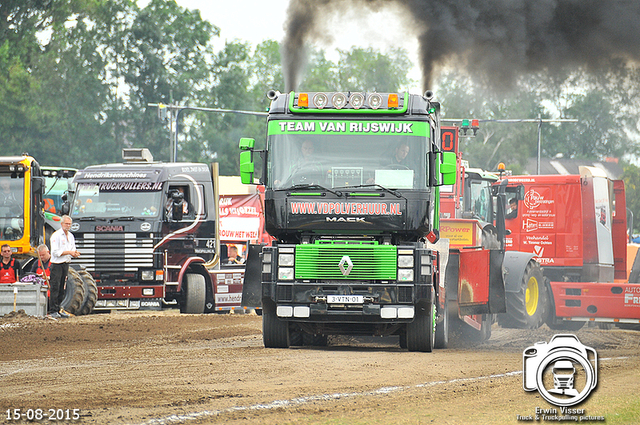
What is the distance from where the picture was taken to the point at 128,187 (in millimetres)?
20750

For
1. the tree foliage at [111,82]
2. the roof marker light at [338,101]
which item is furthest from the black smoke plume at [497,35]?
the tree foliage at [111,82]

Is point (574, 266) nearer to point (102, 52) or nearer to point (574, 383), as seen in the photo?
point (574, 383)

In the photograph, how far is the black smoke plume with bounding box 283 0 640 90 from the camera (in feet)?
66.0

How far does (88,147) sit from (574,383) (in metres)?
57.0

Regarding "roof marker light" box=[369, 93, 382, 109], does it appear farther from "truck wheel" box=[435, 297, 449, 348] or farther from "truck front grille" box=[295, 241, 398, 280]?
"truck wheel" box=[435, 297, 449, 348]

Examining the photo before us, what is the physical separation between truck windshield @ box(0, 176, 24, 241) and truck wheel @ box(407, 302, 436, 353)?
35.4ft

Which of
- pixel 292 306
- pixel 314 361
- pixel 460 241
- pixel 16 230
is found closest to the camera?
pixel 314 361

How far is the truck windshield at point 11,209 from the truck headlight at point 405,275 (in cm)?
1103

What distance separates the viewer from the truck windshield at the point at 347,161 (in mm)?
12570

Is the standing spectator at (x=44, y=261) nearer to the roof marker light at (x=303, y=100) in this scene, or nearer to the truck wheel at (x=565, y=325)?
the roof marker light at (x=303, y=100)

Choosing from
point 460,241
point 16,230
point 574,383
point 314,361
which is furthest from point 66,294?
point 574,383

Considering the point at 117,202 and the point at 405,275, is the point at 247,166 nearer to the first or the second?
the point at 405,275

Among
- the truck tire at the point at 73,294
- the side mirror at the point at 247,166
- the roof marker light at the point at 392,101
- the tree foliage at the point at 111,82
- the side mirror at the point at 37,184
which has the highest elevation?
the tree foliage at the point at 111,82

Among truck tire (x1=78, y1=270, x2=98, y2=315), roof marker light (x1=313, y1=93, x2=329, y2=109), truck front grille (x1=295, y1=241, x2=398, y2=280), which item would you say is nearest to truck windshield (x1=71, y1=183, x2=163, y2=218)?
truck tire (x1=78, y1=270, x2=98, y2=315)
